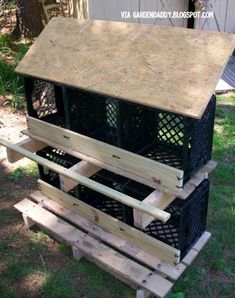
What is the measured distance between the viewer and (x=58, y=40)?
3156 mm

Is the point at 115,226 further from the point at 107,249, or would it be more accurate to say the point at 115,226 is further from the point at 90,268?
the point at 90,268

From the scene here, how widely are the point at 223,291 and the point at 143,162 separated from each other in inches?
50.4

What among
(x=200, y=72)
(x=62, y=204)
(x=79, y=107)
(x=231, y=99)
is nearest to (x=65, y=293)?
(x=62, y=204)

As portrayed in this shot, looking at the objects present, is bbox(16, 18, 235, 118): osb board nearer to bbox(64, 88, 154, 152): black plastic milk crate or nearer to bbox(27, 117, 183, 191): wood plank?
bbox(64, 88, 154, 152): black plastic milk crate

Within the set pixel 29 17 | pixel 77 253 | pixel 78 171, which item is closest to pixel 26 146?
pixel 78 171

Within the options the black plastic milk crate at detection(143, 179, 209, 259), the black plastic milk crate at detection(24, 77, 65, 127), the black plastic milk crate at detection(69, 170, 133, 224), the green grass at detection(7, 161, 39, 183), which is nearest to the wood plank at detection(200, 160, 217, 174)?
the black plastic milk crate at detection(143, 179, 209, 259)

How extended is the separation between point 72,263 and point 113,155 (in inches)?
43.9

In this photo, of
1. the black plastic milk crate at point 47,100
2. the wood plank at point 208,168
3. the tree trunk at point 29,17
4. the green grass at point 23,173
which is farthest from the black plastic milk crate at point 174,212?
the tree trunk at point 29,17

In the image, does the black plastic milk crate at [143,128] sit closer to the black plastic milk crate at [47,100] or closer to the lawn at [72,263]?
the black plastic milk crate at [47,100]

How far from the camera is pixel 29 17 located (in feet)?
27.2

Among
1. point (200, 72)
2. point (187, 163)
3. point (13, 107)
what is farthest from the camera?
point (13, 107)

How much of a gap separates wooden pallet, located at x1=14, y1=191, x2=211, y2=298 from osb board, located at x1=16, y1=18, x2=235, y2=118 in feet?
4.09

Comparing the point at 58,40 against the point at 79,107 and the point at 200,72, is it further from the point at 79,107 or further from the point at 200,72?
the point at 200,72

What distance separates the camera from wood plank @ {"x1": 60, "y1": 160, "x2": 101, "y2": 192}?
2855 millimetres
